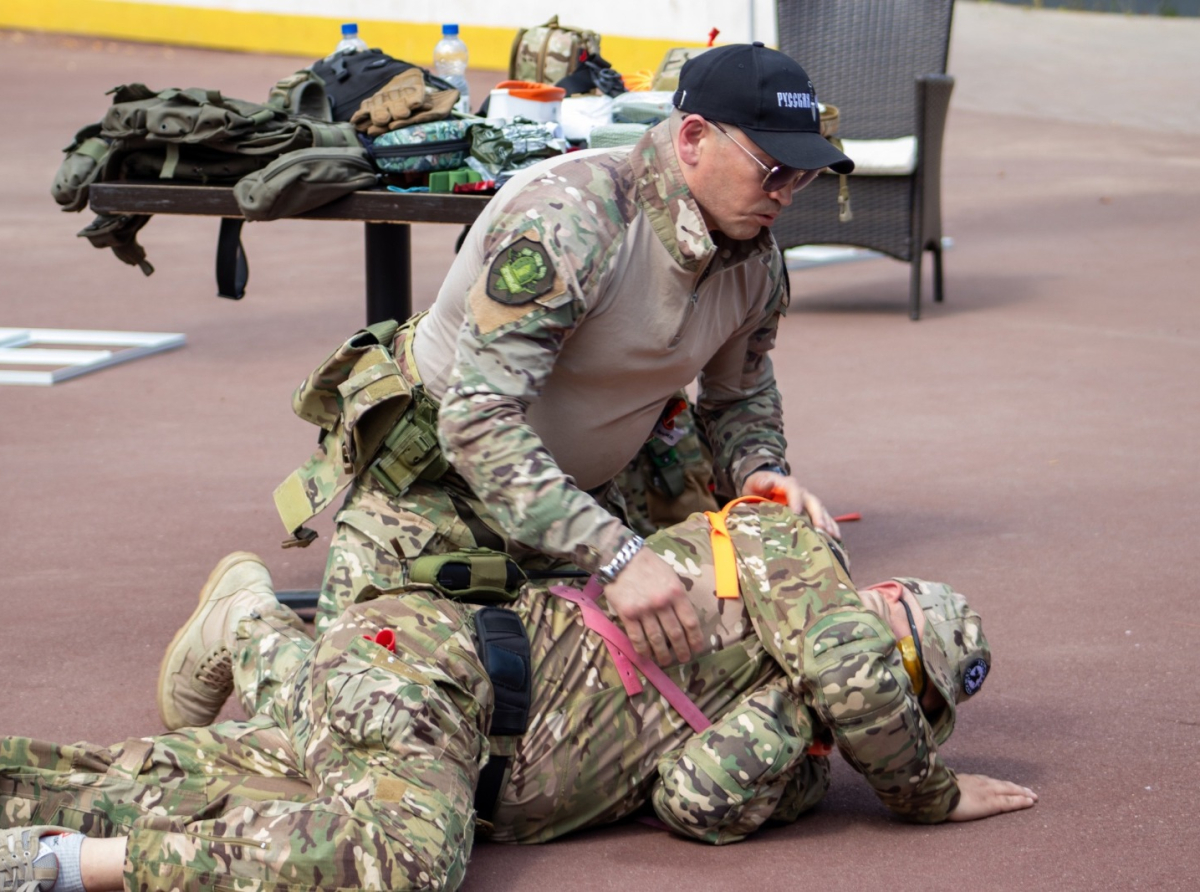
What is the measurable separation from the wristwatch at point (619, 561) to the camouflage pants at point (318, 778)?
28 centimetres

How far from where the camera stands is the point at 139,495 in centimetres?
537

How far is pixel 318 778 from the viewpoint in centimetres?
274

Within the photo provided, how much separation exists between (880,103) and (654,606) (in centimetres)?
621

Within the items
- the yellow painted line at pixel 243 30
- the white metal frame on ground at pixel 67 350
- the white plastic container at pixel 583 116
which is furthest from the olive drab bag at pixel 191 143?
the yellow painted line at pixel 243 30

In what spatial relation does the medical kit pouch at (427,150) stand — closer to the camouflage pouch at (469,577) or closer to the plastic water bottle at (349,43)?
the plastic water bottle at (349,43)

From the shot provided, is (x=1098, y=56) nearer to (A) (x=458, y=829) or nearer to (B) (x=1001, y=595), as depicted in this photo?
(B) (x=1001, y=595)

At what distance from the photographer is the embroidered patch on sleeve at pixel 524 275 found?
115 inches

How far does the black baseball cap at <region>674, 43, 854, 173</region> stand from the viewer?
297cm

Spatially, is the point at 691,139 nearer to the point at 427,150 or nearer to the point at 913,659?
the point at 913,659

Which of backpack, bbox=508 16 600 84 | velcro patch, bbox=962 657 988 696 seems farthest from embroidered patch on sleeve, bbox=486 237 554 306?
backpack, bbox=508 16 600 84

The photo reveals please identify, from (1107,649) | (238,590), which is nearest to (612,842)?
(238,590)

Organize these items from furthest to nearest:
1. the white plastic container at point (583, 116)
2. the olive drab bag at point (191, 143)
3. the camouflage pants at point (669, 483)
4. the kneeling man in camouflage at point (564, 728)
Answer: the white plastic container at point (583, 116) < the olive drab bag at point (191, 143) < the camouflage pants at point (669, 483) < the kneeling man in camouflage at point (564, 728)

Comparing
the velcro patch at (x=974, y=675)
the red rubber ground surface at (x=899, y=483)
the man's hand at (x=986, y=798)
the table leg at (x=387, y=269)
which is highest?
the table leg at (x=387, y=269)

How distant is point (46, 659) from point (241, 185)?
1.27m
